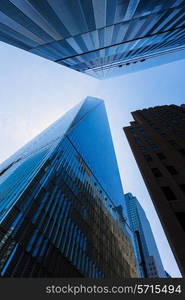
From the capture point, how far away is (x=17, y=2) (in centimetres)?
796

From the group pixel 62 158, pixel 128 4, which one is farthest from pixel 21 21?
pixel 62 158

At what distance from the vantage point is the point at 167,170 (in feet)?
55.8

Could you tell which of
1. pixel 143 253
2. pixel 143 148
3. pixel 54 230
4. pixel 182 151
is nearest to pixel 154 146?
pixel 143 148

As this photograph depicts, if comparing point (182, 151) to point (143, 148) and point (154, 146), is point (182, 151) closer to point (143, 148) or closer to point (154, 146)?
point (154, 146)

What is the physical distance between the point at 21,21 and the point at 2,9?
1.76 metres

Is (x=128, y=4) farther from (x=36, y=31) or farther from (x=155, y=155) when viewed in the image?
(x=155, y=155)

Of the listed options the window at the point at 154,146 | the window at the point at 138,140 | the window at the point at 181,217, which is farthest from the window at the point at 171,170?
the window at the point at 138,140

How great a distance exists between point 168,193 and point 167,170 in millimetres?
3830

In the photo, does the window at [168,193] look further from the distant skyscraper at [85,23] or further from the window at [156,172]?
the distant skyscraper at [85,23]

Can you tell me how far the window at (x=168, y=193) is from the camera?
13255 mm

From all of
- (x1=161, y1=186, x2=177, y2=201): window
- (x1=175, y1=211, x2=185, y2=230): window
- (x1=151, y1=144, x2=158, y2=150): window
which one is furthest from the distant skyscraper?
(x1=175, y1=211, x2=185, y2=230): window

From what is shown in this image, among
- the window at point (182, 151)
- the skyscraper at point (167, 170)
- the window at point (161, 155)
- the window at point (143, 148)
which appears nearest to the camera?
the skyscraper at point (167, 170)

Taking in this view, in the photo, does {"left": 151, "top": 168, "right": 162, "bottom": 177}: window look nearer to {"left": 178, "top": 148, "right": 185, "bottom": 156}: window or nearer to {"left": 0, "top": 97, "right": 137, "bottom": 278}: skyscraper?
{"left": 178, "top": 148, "right": 185, "bottom": 156}: window

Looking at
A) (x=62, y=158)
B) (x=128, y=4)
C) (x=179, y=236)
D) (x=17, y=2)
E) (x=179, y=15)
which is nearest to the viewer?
(x=17, y=2)
